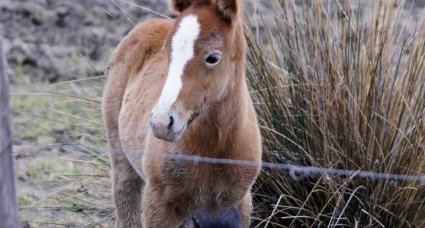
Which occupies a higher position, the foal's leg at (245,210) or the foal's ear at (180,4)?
the foal's ear at (180,4)

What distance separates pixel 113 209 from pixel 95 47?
349 cm

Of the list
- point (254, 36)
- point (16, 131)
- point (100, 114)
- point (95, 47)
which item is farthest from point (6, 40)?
point (254, 36)

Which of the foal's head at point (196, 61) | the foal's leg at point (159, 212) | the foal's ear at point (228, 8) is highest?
the foal's ear at point (228, 8)

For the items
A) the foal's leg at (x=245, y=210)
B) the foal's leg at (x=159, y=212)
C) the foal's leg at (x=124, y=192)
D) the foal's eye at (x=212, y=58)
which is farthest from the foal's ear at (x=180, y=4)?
the foal's leg at (x=124, y=192)

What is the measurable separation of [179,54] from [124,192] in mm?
1496

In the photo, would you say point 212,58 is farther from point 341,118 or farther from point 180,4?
point 341,118

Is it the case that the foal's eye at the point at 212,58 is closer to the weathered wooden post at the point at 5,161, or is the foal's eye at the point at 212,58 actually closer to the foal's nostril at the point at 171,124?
the foal's nostril at the point at 171,124

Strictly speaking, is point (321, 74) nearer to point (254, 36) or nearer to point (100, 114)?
point (254, 36)

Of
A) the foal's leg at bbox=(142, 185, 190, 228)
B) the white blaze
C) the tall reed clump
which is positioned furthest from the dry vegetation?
the white blaze

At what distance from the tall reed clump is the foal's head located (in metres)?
0.88

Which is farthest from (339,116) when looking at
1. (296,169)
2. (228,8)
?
(228,8)

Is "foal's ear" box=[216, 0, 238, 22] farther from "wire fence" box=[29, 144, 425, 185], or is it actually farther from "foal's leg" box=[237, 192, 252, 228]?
"foal's leg" box=[237, 192, 252, 228]

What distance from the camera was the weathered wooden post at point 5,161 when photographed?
312 centimetres

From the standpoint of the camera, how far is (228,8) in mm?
4094
